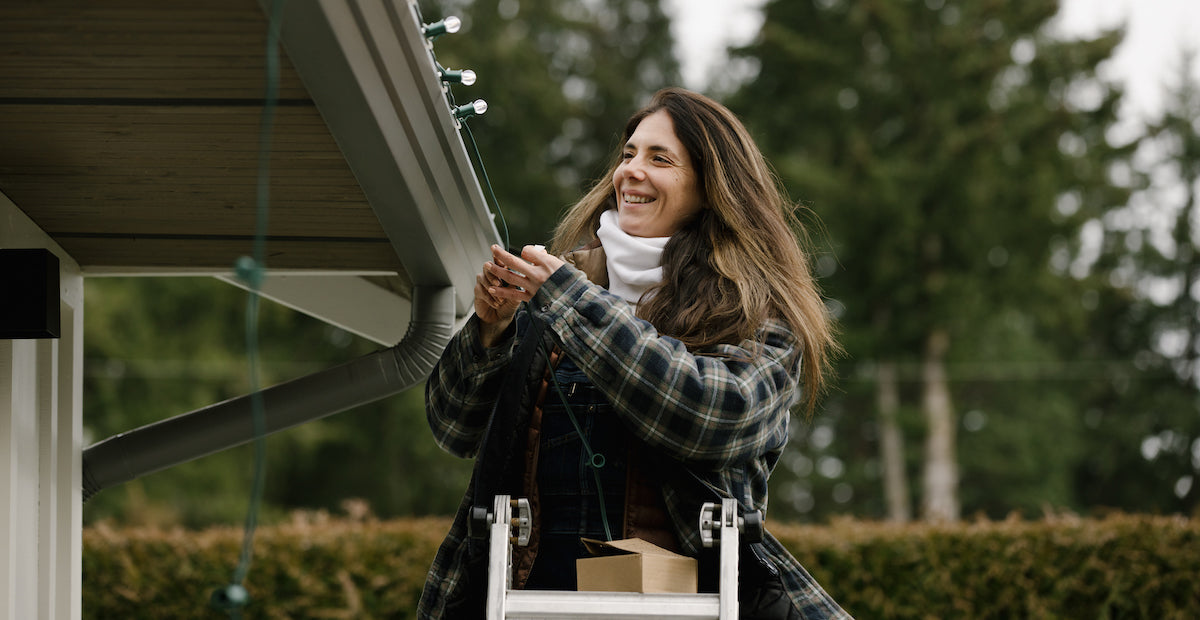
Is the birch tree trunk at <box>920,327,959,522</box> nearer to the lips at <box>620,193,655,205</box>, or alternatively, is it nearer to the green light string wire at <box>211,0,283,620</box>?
the lips at <box>620,193,655,205</box>

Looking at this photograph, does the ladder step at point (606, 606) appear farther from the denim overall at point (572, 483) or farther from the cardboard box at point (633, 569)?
the denim overall at point (572, 483)

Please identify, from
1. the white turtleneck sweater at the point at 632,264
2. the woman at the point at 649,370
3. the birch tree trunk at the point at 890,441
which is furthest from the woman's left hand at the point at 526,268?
the birch tree trunk at the point at 890,441

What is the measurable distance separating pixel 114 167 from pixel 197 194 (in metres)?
0.19

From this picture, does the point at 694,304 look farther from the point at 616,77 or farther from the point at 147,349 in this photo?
the point at 616,77

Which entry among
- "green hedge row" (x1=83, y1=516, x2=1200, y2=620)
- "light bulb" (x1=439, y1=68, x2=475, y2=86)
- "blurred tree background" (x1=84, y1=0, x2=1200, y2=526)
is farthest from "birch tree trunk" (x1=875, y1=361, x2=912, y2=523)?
"light bulb" (x1=439, y1=68, x2=475, y2=86)

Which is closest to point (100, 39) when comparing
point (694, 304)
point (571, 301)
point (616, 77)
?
point (571, 301)

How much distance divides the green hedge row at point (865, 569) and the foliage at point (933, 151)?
35.3ft

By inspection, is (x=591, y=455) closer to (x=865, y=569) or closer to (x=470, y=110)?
(x=470, y=110)

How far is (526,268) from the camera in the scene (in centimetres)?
228

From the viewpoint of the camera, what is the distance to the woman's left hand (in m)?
2.28

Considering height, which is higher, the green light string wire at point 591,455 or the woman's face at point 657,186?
the woman's face at point 657,186

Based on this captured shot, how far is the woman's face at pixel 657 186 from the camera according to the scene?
2.68m

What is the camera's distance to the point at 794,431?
66.9ft

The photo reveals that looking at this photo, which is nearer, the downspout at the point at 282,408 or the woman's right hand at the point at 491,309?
the woman's right hand at the point at 491,309
